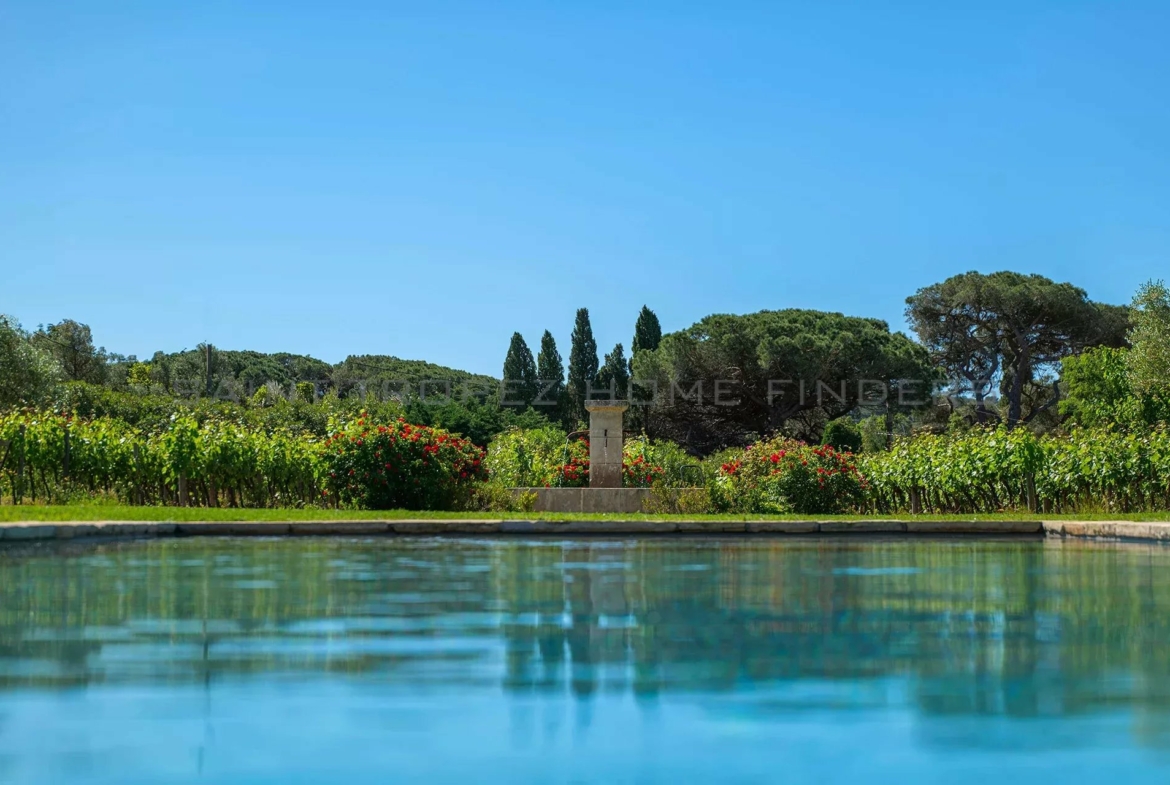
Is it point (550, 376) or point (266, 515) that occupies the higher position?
point (550, 376)

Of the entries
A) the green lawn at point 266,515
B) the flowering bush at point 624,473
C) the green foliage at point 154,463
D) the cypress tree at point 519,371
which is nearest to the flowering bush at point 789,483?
the green lawn at point 266,515

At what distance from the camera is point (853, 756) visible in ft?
11.5

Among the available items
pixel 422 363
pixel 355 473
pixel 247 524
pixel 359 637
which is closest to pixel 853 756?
pixel 359 637

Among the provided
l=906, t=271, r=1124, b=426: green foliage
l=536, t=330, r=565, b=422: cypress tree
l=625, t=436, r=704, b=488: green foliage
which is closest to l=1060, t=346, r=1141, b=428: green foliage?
l=906, t=271, r=1124, b=426: green foliage

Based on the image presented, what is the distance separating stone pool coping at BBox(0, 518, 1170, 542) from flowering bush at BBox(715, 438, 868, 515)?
242 centimetres

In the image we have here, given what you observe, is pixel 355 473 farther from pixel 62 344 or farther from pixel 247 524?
pixel 62 344

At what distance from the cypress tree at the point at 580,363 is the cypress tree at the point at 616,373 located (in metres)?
0.99

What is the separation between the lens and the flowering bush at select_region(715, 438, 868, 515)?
55.6 feet

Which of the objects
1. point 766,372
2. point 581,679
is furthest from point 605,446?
point 766,372

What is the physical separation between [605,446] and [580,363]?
37.8 meters

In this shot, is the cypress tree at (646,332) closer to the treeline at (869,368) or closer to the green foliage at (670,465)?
the treeline at (869,368)

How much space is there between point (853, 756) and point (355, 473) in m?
13.7

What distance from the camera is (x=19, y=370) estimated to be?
3406cm

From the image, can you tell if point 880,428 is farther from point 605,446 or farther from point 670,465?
point 605,446
